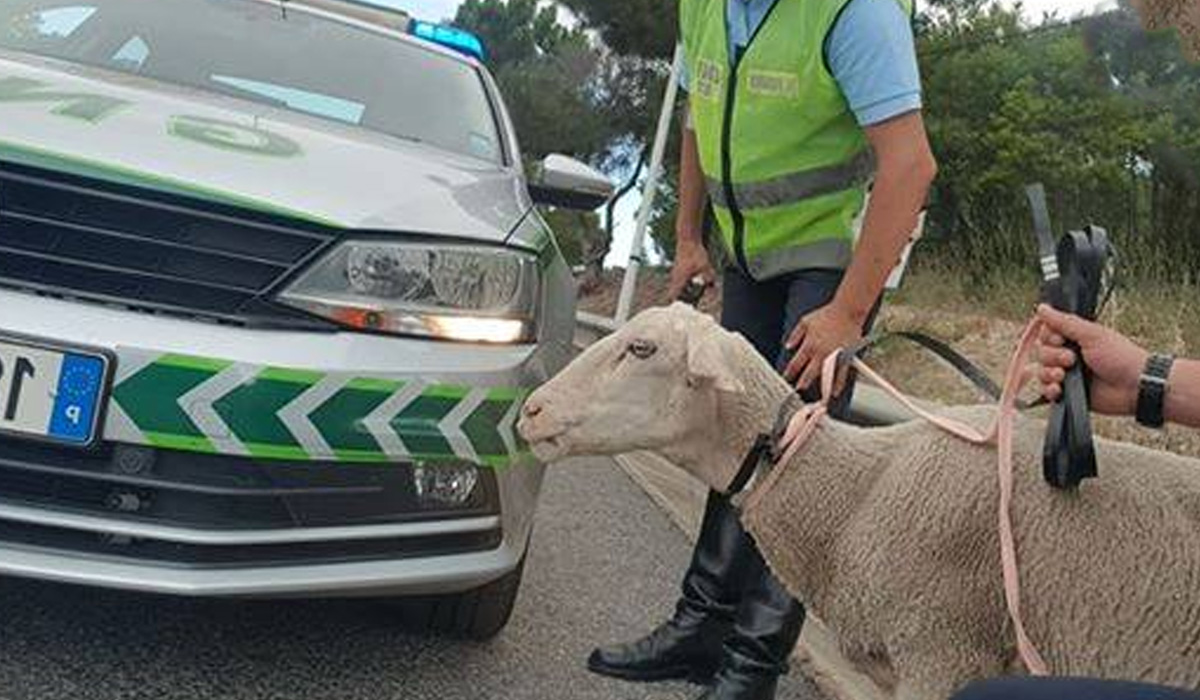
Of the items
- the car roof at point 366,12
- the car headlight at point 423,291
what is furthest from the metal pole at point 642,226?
the car headlight at point 423,291

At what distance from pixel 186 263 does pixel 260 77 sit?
1.56 meters

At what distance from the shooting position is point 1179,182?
13320 mm

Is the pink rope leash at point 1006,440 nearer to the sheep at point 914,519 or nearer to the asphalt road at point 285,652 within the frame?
the sheep at point 914,519

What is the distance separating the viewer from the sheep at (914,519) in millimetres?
2211

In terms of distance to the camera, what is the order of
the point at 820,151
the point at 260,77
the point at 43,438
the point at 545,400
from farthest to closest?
the point at 260,77
the point at 820,151
the point at 43,438
the point at 545,400

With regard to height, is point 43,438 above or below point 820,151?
below

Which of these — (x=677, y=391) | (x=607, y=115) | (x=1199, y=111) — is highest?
(x=677, y=391)

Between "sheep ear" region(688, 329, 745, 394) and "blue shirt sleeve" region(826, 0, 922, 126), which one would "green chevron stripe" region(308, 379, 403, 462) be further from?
"blue shirt sleeve" region(826, 0, 922, 126)

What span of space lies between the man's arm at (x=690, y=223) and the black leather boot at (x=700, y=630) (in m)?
0.58

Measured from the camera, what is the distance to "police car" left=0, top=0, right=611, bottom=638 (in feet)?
9.32

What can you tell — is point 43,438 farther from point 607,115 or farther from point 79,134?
point 607,115

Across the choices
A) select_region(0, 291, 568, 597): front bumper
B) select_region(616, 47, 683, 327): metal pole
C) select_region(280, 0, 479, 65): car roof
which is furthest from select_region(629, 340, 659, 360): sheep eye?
select_region(616, 47, 683, 327): metal pole

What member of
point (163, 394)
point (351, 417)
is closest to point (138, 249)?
point (163, 394)

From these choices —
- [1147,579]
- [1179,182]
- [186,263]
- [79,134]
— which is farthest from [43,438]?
[1179,182]
